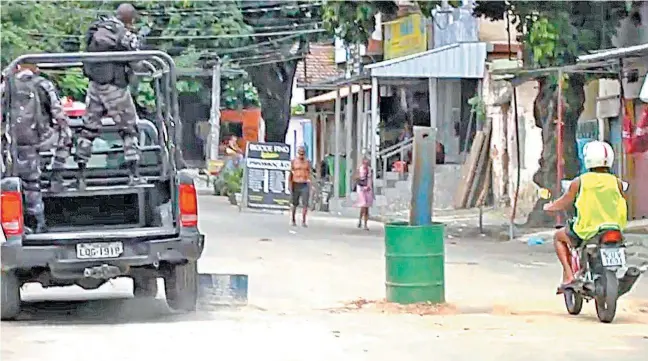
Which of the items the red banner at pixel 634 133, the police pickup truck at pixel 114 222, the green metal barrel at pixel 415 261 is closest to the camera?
the police pickup truck at pixel 114 222

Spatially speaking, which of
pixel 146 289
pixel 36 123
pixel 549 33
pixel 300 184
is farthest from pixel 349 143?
pixel 36 123

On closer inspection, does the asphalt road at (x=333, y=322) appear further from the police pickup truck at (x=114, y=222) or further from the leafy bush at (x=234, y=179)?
the leafy bush at (x=234, y=179)

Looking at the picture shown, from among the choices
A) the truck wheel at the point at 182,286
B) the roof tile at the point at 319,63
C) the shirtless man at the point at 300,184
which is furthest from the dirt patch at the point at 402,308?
the roof tile at the point at 319,63

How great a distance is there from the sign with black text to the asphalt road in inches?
547

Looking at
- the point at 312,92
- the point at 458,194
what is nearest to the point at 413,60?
the point at 458,194

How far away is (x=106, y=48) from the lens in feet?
41.2

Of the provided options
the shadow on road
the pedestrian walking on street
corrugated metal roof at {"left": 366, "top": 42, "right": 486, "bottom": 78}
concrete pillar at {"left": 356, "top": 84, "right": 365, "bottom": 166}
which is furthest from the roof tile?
the shadow on road

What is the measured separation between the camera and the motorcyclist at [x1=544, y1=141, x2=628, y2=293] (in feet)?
38.4

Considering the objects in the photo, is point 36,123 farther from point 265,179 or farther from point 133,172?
point 265,179

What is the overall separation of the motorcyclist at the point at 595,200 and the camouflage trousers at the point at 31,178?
4528 mm

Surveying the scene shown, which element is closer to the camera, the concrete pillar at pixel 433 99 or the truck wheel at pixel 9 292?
the truck wheel at pixel 9 292

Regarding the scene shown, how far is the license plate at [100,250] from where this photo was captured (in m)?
11.4

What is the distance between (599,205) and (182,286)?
3.78 meters

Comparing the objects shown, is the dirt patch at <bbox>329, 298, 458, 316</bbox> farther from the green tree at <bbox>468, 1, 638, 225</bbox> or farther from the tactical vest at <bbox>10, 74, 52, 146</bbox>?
the green tree at <bbox>468, 1, 638, 225</bbox>
